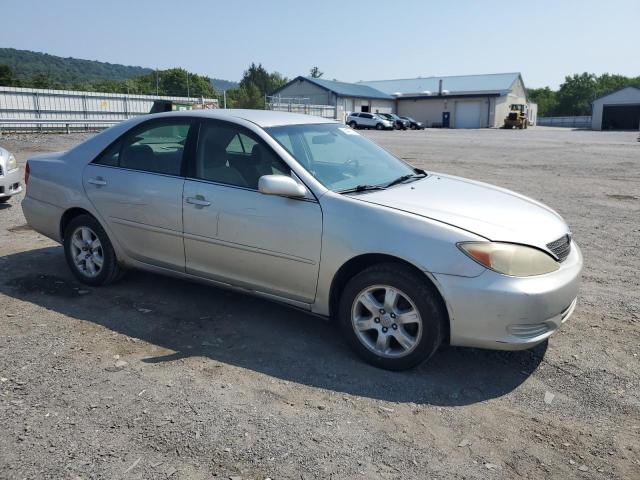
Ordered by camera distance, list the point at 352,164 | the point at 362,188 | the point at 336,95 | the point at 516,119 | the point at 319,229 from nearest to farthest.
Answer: the point at 319,229, the point at 362,188, the point at 352,164, the point at 516,119, the point at 336,95

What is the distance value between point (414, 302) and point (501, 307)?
0.53m

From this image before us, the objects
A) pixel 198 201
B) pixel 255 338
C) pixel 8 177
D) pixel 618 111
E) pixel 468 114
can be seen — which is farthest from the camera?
pixel 468 114

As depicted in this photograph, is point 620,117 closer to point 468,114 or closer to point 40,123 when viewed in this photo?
point 468,114

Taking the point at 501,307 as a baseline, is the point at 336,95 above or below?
above

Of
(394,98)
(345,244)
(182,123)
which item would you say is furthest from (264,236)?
(394,98)

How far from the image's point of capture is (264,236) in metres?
4.00

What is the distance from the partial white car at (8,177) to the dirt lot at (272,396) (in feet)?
12.1

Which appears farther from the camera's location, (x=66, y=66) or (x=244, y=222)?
(x=66, y=66)

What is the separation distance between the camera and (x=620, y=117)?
208 ft

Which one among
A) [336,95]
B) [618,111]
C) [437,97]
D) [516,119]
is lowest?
[516,119]

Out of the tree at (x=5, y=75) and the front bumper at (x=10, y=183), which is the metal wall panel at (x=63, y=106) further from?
the tree at (x=5, y=75)

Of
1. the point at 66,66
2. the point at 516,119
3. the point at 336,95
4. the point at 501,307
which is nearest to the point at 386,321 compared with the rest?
the point at 501,307

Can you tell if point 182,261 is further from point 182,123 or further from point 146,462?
point 146,462

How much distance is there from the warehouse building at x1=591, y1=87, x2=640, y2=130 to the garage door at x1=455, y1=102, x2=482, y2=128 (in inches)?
546
